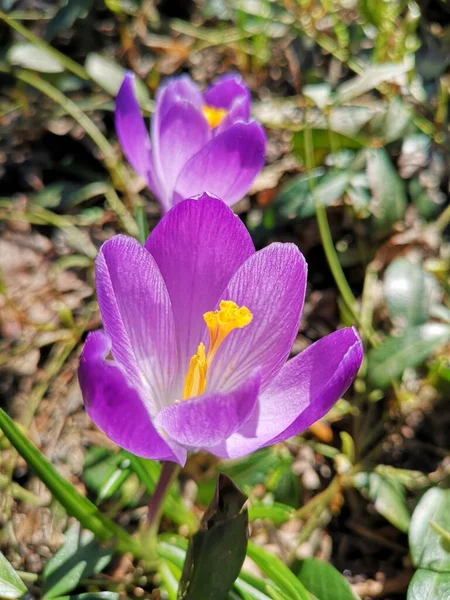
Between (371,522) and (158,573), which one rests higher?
(158,573)

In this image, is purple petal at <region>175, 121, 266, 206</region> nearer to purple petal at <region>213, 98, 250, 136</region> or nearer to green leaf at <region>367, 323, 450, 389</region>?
purple petal at <region>213, 98, 250, 136</region>

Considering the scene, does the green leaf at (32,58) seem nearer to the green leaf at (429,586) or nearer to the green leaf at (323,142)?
the green leaf at (323,142)

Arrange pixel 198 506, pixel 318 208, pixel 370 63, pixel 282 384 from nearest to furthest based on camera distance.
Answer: pixel 282 384
pixel 198 506
pixel 318 208
pixel 370 63

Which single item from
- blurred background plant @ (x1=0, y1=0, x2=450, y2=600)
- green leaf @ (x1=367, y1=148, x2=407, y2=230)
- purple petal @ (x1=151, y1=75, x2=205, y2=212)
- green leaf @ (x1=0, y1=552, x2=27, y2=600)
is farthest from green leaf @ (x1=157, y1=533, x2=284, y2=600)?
green leaf @ (x1=367, y1=148, x2=407, y2=230)

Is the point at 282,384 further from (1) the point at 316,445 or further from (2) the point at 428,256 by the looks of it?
(2) the point at 428,256

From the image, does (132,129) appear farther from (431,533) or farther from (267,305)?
(431,533)

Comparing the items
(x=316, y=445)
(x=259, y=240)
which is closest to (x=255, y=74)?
(x=259, y=240)
